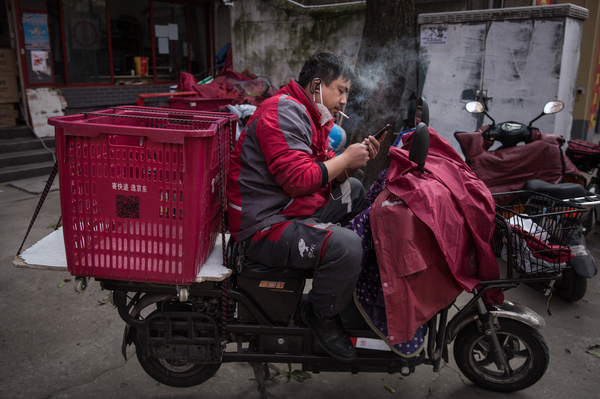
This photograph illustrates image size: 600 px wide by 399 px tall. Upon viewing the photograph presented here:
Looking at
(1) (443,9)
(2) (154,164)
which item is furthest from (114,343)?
(1) (443,9)

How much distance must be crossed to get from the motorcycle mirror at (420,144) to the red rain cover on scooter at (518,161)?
87.3 inches

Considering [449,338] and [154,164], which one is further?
[449,338]

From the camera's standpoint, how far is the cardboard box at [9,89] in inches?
311

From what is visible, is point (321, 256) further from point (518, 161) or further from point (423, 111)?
point (518, 161)

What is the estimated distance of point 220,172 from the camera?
226 centimetres

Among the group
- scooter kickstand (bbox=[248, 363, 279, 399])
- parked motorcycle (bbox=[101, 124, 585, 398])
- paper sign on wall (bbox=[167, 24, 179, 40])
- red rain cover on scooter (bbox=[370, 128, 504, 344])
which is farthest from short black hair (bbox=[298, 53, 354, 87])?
paper sign on wall (bbox=[167, 24, 179, 40])

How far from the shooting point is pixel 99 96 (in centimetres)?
902

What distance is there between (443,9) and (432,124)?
300 cm

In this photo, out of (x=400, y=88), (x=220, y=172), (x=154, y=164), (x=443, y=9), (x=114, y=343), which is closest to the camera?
(x=154, y=164)

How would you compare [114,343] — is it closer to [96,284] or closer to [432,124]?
[96,284]

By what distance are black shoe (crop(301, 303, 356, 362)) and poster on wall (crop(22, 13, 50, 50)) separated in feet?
26.5

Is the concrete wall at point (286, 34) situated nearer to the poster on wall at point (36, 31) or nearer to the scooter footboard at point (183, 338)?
the poster on wall at point (36, 31)

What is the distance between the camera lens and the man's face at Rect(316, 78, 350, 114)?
2.52 m

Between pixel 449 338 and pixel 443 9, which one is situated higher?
pixel 443 9
